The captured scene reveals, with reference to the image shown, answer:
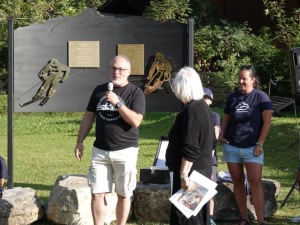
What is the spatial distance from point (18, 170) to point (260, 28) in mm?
13444

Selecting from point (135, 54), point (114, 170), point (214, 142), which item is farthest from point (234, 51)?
point (114, 170)

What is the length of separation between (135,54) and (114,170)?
266 centimetres

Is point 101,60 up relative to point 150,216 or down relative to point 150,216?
up

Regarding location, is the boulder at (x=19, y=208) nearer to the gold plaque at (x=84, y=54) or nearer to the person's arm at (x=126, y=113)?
the person's arm at (x=126, y=113)

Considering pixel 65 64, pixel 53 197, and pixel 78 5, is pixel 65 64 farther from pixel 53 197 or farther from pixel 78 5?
pixel 78 5

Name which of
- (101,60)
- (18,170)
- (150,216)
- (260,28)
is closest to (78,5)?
(260,28)

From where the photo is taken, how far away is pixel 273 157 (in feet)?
41.3

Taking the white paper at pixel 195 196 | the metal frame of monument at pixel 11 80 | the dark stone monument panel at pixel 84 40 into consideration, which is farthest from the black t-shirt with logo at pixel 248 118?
the dark stone monument panel at pixel 84 40

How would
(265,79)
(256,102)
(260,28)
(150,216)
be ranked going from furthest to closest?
(260,28)
(265,79)
(150,216)
(256,102)

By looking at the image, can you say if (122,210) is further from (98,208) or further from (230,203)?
(230,203)

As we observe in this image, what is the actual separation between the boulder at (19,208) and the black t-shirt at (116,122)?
134cm

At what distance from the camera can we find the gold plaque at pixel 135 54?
340 inches

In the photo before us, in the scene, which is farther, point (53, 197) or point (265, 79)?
point (265, 79)

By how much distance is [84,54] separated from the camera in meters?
8.74
